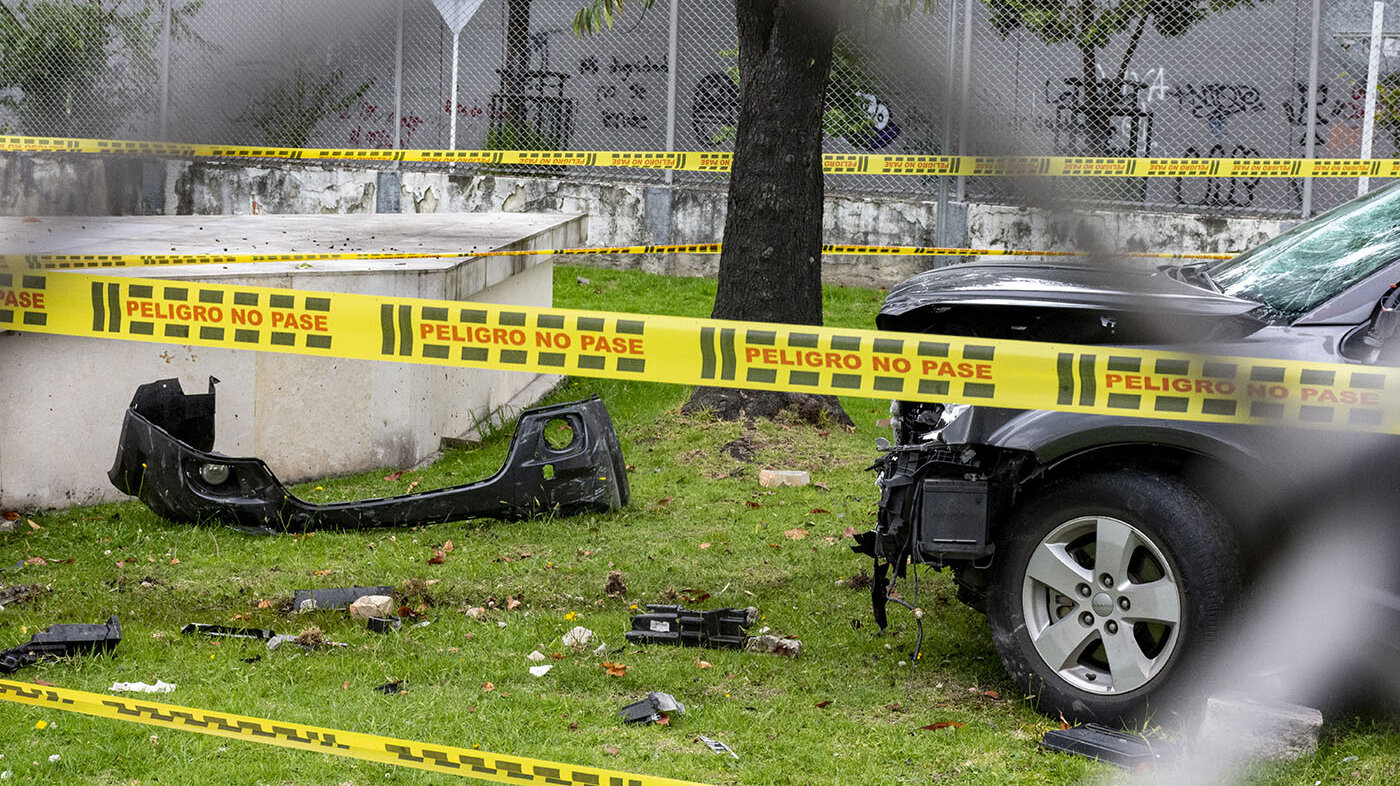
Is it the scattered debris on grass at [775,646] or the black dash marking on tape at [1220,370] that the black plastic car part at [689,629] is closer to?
the scattered debris on grass at [775,646]

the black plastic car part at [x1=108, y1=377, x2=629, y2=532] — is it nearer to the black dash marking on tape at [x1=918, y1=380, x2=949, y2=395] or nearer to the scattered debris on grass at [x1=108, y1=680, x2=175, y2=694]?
the scattered debris on grass at [x1=108, y1=680, x2=175, y2=694]

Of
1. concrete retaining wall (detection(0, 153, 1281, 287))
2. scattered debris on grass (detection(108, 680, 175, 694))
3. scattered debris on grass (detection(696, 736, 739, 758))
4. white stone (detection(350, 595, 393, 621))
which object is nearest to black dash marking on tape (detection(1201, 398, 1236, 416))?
scattered debris on grass (detection(696, 736, 739, 758))

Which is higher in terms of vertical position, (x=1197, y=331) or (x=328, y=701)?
(x=1197, y=331)

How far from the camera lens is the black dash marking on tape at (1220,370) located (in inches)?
131

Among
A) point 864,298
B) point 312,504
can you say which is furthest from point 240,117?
point 864,298

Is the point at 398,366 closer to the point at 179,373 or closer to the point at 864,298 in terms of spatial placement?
the point at 179,373

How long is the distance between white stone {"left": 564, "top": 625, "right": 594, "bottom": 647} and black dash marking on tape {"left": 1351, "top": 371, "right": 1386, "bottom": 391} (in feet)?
8.57

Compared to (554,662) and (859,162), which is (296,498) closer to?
(554,662)

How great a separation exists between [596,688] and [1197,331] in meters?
2.12

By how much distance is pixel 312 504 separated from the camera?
6.15 m

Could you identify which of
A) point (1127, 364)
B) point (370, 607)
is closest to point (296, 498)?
point (370, 607)

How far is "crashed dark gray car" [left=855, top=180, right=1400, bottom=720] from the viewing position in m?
3.60

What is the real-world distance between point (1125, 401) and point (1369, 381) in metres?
0.58

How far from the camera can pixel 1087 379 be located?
3408 mm
